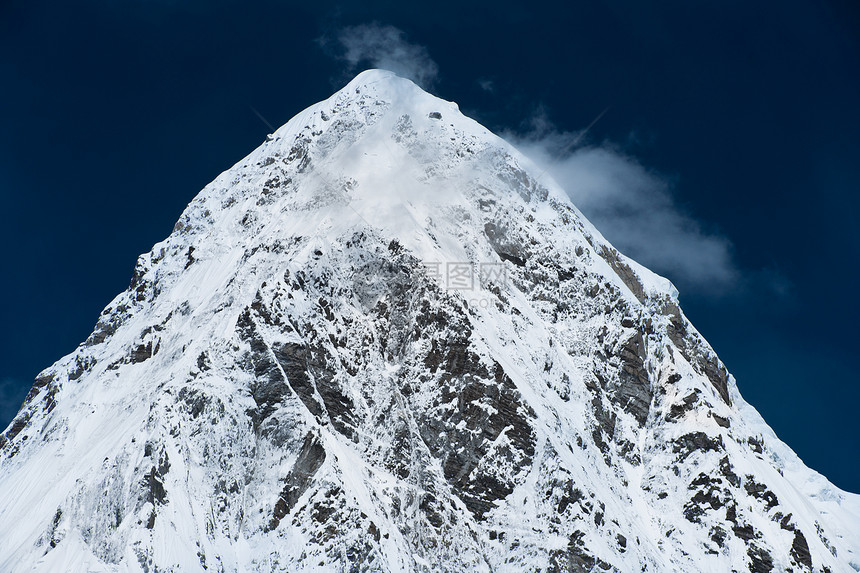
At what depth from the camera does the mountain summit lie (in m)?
114

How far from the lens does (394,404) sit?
125m

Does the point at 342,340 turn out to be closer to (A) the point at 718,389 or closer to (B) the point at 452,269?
(B) the point at 452,269

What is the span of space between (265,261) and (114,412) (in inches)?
956

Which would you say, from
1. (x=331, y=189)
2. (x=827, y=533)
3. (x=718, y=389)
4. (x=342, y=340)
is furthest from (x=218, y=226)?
(x=827, y=533)

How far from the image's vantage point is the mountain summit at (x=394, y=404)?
373 feet

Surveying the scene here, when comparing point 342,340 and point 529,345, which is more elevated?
point 529,345

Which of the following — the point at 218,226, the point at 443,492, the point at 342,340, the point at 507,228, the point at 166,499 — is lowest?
the point at 166,499

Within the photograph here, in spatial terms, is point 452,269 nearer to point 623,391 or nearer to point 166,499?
point 623,391

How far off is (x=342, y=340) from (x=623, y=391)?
1404 inches

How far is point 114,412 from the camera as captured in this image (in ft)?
422

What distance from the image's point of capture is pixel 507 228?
14925cm

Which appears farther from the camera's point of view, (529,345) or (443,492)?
(529,345)

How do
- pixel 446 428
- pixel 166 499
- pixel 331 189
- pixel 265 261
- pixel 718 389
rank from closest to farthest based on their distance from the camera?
pixel 166 499 < pixel 446 428 < pixel 265 261 < pixel 331 189 < pixel 718 389

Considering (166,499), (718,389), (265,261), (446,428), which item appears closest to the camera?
(166,499)
